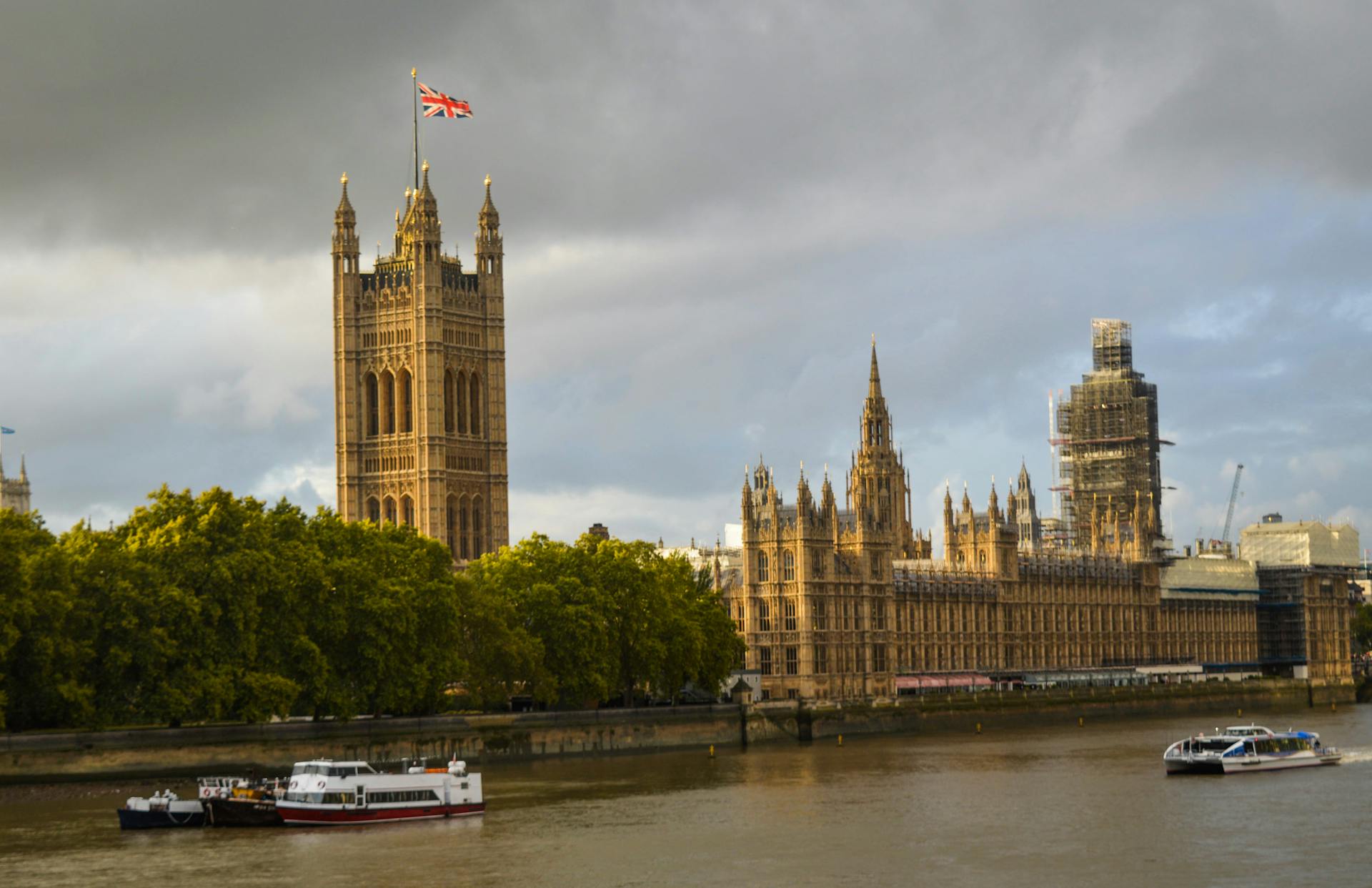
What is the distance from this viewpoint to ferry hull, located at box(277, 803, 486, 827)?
76375 mm

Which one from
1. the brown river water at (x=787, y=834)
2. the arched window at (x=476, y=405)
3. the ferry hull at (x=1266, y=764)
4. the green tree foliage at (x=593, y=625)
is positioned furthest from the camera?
the arched window at (x=476, y=405)

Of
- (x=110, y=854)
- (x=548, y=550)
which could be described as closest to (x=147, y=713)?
(x=110, y=854)

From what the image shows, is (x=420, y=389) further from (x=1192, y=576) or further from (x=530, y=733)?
(x=1192, y=576)

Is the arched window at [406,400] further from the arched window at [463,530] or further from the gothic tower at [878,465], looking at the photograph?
the gothic tower at [878,465]

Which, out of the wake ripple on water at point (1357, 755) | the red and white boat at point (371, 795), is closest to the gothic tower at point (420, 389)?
the wake ripple on water at point (1357, 755)

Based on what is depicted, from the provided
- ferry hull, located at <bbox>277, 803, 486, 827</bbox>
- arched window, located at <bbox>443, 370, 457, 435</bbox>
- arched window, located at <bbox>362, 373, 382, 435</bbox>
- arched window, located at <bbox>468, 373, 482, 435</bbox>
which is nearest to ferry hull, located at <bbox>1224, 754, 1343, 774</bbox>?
ferry hull, located at <bbox>277, 803, 486, 827</bbox>

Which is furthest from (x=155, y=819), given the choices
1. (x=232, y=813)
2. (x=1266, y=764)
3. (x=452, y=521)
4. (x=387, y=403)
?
(x=387, y=403)

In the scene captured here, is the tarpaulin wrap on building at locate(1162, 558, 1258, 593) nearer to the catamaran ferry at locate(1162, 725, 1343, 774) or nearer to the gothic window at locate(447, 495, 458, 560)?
the gothic window at locate(447, 495, 458, 560)

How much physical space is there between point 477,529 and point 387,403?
1104 cm

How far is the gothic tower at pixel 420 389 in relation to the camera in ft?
536

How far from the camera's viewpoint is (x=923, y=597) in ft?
521

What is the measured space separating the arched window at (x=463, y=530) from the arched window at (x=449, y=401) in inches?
207

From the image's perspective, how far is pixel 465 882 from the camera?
61.9 m

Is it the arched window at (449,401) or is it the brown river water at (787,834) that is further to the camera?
the arched window at (449,401)
